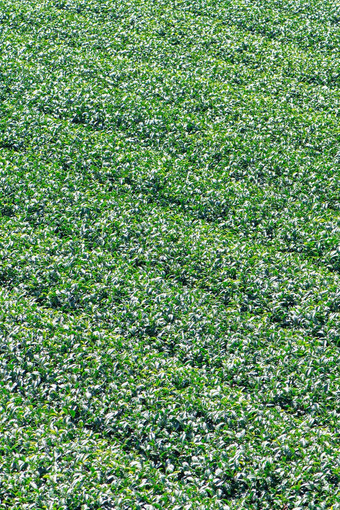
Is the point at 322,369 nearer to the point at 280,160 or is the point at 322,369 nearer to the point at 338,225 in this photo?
the point at 338,225

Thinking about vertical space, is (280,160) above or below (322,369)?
above

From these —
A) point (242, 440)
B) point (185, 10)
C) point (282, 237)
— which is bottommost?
point (242, 440)

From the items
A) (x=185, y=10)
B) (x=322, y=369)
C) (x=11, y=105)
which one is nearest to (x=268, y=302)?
(x=322, y=369)

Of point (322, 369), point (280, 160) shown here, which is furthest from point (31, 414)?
point (280, 160)

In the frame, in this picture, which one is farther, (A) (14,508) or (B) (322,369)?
(B) (322,369)

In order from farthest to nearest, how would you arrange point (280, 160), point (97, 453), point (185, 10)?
point (185, 10), point (280, 160), point (97, 453)

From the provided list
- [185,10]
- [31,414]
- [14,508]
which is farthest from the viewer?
[185,10]
